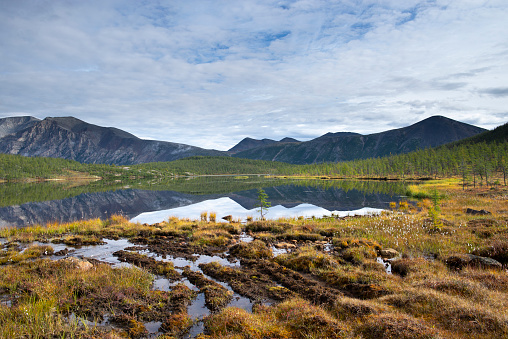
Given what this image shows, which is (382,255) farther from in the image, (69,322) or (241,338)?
(69,322)

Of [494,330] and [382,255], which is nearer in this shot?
[494,330]

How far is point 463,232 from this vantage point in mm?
18562

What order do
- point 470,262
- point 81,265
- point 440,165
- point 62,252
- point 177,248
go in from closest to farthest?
point 470,262, point 81,265, point 62,252, point 177,248, point 440,165

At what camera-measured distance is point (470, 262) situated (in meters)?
12.5

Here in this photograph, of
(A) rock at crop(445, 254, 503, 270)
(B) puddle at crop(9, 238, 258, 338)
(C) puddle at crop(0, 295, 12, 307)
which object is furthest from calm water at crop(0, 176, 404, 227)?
(A) rock at crop(445, 254, 503, 270)

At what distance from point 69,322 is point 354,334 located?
839 centimetres

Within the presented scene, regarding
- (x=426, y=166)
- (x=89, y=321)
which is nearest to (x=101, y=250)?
(x=89, y=321)

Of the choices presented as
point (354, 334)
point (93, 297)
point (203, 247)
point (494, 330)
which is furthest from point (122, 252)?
point (494, 330)

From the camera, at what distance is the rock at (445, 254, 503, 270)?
39.3ft

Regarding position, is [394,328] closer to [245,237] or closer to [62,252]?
[245,237]

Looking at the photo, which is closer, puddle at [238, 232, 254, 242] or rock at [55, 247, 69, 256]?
rock at [55, 247, 69, 256]

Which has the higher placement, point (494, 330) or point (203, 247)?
point (494, 330)

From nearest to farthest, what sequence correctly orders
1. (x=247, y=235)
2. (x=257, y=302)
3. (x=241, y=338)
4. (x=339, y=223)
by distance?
(x=241, y=338), (x=257, y=302), (x=247, y=235), (x=339, y=223)

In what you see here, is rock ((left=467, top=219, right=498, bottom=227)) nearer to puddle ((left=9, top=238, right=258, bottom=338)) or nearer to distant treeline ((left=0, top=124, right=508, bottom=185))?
puddle ((left=9, top=238, right=258, bottom=338))
